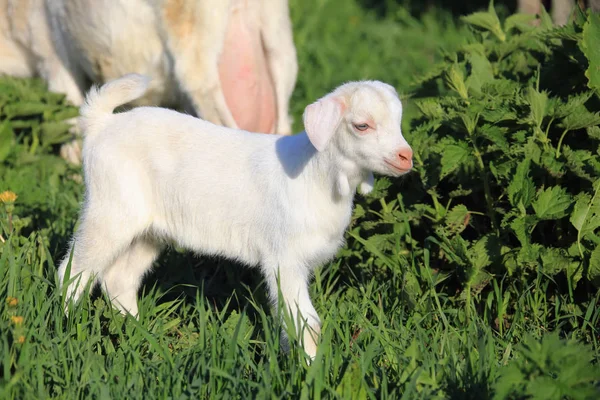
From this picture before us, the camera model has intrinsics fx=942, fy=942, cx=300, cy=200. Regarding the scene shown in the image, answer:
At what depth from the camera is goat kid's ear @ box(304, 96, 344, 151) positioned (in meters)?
3.22

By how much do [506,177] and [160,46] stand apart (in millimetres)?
2248

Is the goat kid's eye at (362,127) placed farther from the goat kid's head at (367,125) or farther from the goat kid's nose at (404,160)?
the goat kid's nose at (404,160)

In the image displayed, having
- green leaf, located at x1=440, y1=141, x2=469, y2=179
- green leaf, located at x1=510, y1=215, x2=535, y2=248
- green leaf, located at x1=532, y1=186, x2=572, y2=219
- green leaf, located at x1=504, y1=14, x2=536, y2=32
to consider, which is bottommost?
green leaf, located at x1=510, y1=215, x2=535, y2=248

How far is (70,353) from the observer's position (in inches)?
128

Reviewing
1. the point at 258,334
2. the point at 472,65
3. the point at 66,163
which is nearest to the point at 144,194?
the point at 258,334

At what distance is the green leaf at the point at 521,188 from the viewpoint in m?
3.62

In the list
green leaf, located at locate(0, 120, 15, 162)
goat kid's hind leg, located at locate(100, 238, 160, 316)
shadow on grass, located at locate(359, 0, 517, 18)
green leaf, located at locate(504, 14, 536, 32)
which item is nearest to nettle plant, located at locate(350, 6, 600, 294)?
green leaf, located at locate(504, 14, 536, 32)

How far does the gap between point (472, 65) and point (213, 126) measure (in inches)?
50.8

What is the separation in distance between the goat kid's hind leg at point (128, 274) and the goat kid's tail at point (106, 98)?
56 cm

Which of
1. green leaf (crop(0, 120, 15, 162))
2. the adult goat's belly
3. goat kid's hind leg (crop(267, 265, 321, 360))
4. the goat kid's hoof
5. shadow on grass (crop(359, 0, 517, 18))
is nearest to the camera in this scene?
goat kid's hind leg (crop(267, 265, 321, 360))

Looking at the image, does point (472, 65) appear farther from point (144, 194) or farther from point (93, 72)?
point (93, 72)

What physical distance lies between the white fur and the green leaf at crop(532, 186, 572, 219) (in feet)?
6.40

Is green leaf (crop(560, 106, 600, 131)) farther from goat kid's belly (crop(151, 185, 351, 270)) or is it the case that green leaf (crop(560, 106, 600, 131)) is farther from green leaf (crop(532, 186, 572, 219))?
goat kid's belly (crop(151, 185, 351, 270))

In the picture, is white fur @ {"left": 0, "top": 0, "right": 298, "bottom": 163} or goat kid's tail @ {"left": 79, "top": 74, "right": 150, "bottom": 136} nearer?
goat kid's tail @ {"left": 79, "top": 74, "right": 150, "bottom": 136}
